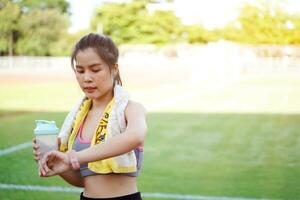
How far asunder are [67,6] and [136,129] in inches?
243

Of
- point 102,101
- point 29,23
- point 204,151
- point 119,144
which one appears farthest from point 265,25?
point 119,144

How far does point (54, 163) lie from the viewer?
1.35 meters

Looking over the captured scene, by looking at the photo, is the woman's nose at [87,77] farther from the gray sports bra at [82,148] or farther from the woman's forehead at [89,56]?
the gray sports bra at [82,148]

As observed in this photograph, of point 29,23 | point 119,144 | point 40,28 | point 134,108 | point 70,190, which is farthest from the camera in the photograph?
point 40,28

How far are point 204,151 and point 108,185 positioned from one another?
3953 mm

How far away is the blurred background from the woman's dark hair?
1.61 metres

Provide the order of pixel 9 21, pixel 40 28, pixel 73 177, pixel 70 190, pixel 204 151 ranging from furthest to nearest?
1. pixel 40 28
2. pixel 9 21
3. pixel 204 151
4. pixel 70 190
5. pixel 73 177

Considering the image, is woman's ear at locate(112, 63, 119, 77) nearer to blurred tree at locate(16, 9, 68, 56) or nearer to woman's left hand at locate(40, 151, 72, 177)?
woman's left hand at locate(40, 151, 72, 177)

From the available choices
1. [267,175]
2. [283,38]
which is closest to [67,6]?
[283,38]

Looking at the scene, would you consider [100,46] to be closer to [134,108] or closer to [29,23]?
[134,108]

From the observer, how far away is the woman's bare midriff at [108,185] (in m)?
1.51

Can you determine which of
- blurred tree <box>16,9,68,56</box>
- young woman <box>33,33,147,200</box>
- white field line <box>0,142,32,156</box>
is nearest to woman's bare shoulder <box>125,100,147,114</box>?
young woman <box>33,33,147,200</box>

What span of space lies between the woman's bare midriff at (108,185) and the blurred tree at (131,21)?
6.94m

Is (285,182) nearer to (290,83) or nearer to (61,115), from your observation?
(61,115)
